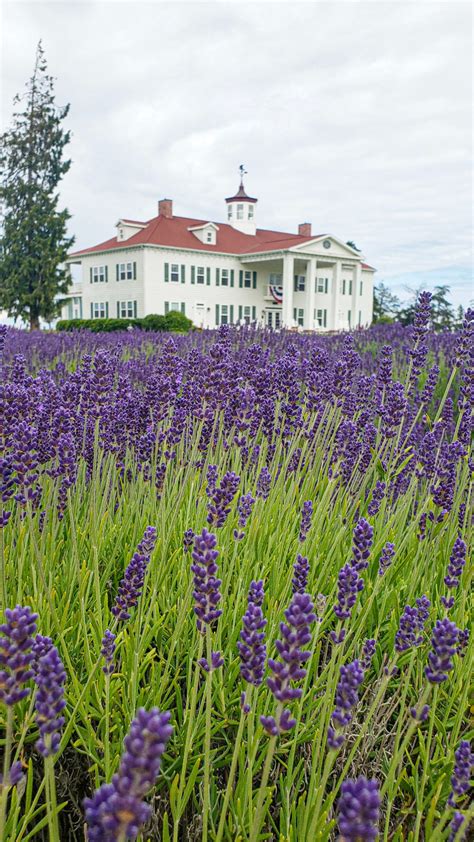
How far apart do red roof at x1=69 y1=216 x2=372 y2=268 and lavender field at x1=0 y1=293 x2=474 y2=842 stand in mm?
42089

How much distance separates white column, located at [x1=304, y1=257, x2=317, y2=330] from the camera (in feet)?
161

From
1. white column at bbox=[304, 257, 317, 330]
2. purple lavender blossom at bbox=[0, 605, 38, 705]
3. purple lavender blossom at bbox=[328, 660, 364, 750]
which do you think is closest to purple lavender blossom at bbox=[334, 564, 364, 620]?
purple lavender blossom at bbox=[328, 660, 364, 750]

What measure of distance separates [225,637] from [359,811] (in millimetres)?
1764

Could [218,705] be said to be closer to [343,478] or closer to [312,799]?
[312,799]

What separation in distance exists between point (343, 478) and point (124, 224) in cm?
4587

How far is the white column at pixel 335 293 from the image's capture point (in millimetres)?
50750

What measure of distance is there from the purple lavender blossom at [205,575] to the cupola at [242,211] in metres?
55.9

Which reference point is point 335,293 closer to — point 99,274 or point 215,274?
point 215,274

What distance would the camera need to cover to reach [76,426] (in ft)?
12.0

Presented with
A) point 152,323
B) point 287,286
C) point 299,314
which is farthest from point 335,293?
point 152,323

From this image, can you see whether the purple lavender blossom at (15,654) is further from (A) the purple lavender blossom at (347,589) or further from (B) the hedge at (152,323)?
(B) the hedge at (152,323)

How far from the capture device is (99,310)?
163ft

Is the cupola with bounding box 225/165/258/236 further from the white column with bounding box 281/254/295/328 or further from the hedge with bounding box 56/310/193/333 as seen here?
the hedge with bounding box 56/310/193/333

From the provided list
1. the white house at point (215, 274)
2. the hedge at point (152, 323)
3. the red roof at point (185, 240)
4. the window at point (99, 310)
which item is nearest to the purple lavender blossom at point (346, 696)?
the hedge at point (152, 323)
